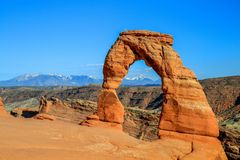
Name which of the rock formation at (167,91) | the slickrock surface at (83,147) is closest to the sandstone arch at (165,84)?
the rock formation at (167,91)

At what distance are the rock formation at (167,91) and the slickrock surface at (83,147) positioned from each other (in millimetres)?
660

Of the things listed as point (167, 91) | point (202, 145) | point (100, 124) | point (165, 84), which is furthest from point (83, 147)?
point (100, 124)

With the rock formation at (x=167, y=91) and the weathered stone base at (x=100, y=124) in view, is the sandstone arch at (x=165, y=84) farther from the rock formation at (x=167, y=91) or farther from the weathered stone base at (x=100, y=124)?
the weathered stone base at (x=100, y=124)

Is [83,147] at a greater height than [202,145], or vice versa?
[83,147]

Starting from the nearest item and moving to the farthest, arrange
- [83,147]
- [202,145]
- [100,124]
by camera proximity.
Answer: [83,147] < [202,145] < [100,124]

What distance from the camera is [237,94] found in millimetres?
77750

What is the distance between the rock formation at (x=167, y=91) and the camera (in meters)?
20.8

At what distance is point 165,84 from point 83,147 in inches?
341

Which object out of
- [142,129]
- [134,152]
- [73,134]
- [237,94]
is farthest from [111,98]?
[237,94]

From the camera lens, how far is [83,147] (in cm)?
1480

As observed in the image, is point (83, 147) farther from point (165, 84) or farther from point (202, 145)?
point (165, 84)

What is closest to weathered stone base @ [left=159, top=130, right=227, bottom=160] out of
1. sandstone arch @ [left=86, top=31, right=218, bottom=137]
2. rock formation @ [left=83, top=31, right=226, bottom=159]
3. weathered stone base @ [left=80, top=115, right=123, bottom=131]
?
rock formation @ [left=83, top=31, right=226, bottom=159]

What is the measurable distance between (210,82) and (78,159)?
87697mm

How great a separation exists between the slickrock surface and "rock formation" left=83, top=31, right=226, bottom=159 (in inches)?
26.0
